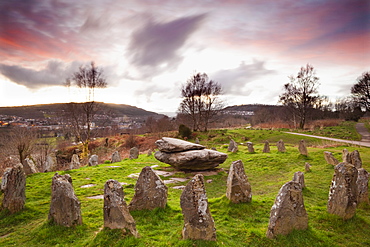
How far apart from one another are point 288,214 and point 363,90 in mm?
47090

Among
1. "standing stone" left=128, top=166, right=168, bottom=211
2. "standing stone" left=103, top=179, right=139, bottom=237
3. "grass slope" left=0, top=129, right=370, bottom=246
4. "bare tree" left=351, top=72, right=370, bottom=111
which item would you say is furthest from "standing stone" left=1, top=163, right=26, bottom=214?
"bare tree" left=351, top=72, right=370, bottom=111

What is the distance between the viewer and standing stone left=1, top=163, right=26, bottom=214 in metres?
7.30

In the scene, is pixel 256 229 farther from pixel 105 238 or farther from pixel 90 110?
pixel 90 110

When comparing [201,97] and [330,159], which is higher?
[201,97]

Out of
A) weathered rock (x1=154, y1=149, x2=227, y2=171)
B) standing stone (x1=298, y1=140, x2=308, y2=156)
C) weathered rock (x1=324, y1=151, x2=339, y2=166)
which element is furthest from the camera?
standing stone (x1=298, y1=140, x2=308, y2=156)

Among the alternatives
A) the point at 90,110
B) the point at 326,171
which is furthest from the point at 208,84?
the point at 326,171

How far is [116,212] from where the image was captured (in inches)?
208

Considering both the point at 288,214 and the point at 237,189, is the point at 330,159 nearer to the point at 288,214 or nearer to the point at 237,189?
the point at 237,189

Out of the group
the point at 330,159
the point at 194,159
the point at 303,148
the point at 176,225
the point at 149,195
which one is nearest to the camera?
the point at 176,225

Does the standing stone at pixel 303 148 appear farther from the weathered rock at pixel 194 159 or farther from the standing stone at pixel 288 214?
the standing stone at pixel 288 214

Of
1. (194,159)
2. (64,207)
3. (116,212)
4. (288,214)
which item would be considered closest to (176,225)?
(116,212)

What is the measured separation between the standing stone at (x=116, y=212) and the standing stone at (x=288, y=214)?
3.77 m

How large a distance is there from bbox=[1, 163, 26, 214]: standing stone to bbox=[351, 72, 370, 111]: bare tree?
5211cm

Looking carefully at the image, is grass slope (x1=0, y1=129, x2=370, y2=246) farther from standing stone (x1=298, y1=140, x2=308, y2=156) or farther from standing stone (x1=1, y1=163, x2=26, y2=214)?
standing stone (x1=298, y1=140, x2=308, y2=156)
